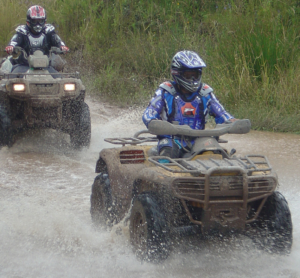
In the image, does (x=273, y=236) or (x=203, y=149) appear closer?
(x=273, y=236)

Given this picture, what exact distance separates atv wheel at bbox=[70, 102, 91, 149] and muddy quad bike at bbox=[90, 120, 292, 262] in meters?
3.52

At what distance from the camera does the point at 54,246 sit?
163 inches

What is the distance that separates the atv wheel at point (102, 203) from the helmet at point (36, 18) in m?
4.05

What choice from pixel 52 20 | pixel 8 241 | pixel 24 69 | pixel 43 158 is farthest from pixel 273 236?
pixel 52 20

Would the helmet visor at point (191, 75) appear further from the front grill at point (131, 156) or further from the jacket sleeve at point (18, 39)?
the jacket sleeve at point (18, 39)

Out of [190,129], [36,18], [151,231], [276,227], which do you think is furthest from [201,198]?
[36,18]

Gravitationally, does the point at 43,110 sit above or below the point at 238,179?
below

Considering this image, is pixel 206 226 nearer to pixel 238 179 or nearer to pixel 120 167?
pixel 238 179

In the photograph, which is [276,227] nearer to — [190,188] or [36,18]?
[190,188]

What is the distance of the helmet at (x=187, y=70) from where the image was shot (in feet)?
14.3

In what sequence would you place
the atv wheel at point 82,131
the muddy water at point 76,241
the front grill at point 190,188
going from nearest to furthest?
1. the front grill at point 190,188
2. the muddy water at point 76,241
3. the atv wheel at point 82,131

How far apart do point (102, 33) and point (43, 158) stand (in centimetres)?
680

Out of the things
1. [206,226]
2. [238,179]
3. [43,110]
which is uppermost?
[238,179]

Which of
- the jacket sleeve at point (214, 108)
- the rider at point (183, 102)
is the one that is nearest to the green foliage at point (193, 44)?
the jacket sleeve at point (214, 108)
